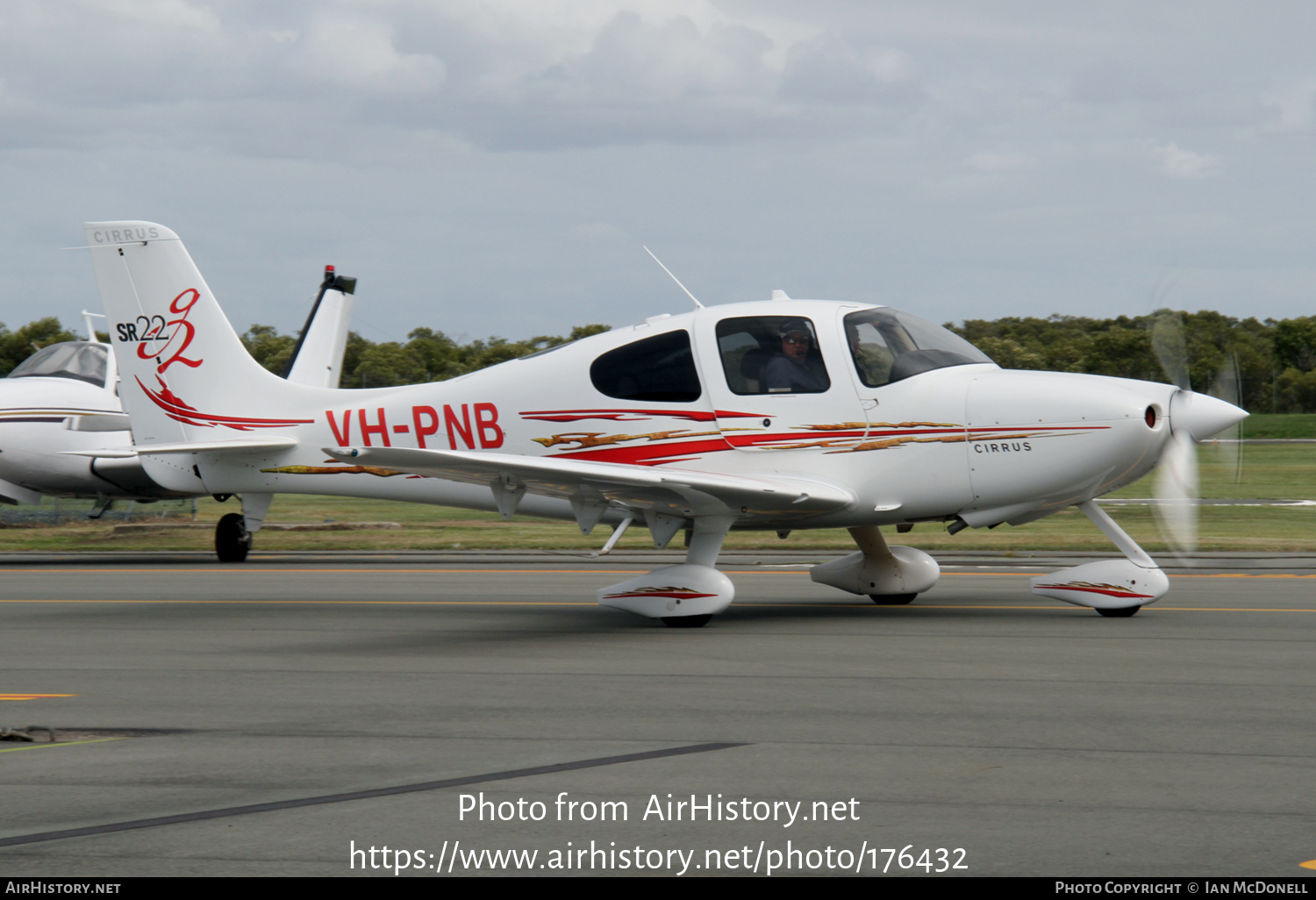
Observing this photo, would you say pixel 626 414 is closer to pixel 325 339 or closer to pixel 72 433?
pixel 325 339

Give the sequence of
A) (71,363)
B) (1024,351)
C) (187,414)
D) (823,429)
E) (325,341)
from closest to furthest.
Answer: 1. (823,429)
2. (187,414)
3. (71,363)
4. (325,341)
5. (1024,351)

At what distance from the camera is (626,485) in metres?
9.89

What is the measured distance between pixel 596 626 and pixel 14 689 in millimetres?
4369

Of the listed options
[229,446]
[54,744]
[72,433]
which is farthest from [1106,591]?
[72,433]

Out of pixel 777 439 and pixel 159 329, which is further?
pixel 159 329

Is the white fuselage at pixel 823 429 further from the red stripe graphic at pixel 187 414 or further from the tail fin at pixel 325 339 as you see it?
the tail fin at pixel 325 339

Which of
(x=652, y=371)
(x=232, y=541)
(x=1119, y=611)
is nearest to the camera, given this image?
(x=1119, y=611)

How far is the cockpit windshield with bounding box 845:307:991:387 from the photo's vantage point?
1055cm

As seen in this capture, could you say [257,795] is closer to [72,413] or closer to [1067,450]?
[1067,450]

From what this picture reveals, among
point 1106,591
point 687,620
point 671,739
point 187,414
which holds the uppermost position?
point 187,414

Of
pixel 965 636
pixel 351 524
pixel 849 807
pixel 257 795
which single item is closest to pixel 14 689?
pixel 257 795

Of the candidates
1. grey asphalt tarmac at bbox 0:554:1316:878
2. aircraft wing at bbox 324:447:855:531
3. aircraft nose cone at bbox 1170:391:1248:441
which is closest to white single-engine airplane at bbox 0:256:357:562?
grey asphalt tarmac at bbox 0:554:1316:878

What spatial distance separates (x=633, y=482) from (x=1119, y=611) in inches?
158

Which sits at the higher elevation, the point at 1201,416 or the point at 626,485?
the point at 1201,416
